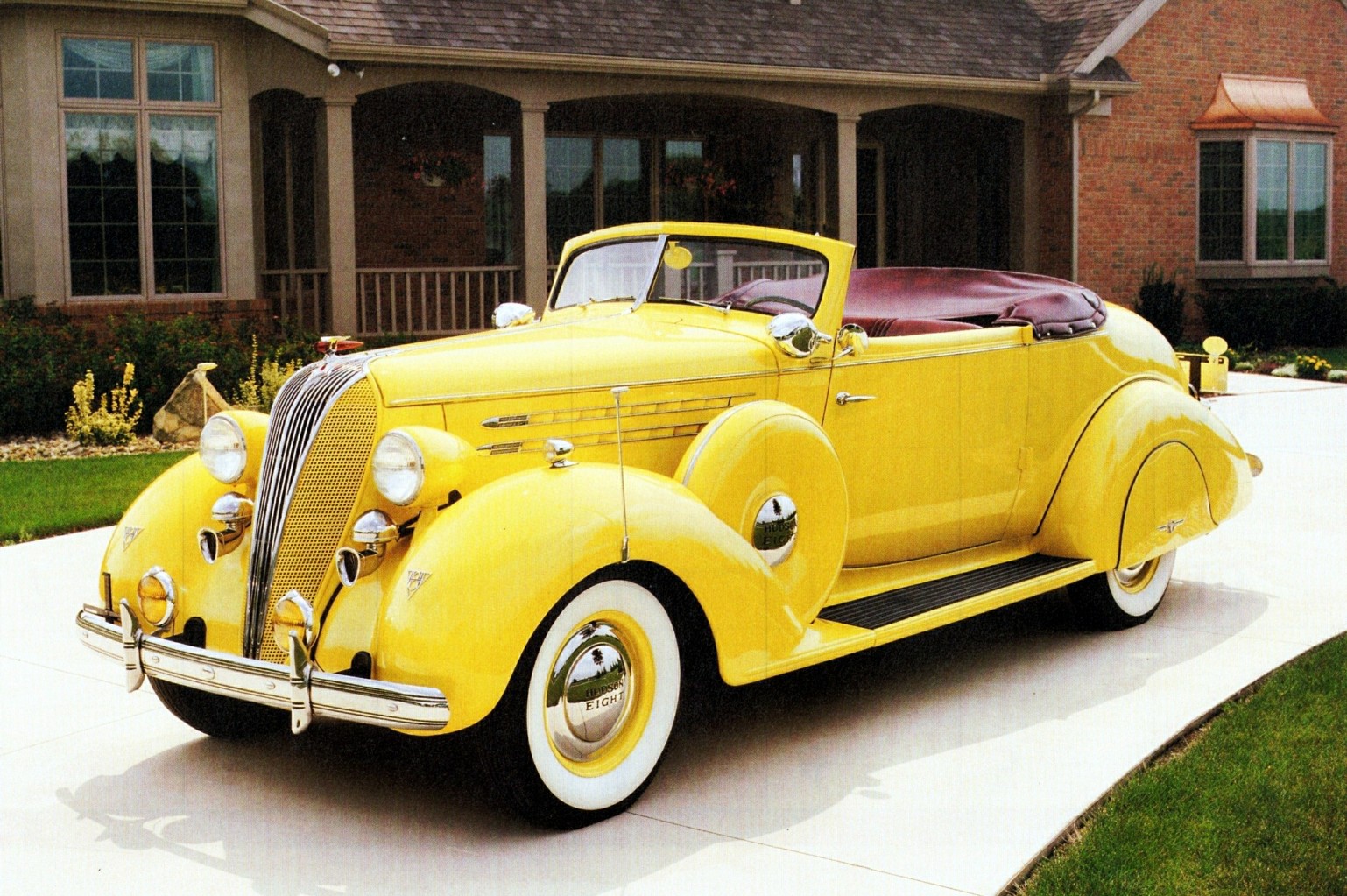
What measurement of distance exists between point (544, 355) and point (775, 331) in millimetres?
859

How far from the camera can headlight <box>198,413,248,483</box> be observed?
4.59 m

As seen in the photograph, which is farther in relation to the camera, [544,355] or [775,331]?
[775,331]

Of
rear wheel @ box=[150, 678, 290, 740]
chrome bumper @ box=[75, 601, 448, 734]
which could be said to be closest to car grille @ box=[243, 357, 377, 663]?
chrome bumper @ box=[75, 601, 448, 734]

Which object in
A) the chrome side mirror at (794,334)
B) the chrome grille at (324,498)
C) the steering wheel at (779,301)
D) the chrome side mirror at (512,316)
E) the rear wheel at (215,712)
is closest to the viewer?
the chrome grille at (324,498)

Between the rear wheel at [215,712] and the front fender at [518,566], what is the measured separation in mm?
1316

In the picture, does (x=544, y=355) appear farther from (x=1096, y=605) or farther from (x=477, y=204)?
(x=477, y=204)

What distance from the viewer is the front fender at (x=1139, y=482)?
5.86 meters

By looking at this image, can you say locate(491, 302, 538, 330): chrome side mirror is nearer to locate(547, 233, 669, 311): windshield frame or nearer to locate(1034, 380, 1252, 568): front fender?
locate(547, 233, 669, 311): windshield frame

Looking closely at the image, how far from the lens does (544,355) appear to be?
4.62m

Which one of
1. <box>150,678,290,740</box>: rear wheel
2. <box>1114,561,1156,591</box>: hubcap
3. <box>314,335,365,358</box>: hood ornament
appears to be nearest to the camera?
<box>314,335,365,358</box>: hood ornament

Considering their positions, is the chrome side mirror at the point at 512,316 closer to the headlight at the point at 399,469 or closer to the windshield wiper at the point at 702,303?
the windshield wiper at the point at 702,303

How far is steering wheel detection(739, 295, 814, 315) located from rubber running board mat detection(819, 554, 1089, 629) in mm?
1078

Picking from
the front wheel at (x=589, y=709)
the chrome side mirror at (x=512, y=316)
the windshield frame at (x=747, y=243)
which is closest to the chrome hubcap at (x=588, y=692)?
the front wheel at (x=589, y=709)

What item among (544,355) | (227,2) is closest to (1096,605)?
(544,355)
